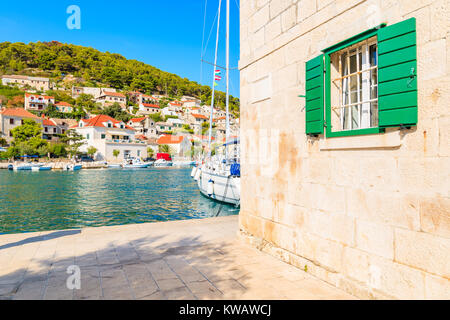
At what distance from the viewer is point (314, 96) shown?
13.0ft

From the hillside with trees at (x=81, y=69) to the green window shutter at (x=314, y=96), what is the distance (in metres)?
101

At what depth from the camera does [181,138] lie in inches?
2940

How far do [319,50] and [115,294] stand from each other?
3.82m

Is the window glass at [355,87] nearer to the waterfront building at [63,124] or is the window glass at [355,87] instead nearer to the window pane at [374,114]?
the window pane at [374,114]

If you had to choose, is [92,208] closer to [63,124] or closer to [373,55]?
[373,55]

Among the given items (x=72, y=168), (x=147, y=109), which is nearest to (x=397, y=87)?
(x=72, y=168)

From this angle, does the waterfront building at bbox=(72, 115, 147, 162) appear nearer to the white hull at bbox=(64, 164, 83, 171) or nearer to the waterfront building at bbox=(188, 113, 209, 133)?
the white hull at bbox=(64, 164, 83, 171)

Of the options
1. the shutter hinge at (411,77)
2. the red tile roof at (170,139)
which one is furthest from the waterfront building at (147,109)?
the shutter hinge at (411,77)

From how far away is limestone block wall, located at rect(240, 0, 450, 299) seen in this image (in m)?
2.66

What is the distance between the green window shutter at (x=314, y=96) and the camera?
385cm

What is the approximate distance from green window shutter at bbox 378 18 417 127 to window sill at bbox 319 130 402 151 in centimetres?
13

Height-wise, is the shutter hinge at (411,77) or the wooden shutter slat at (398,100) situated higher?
the shutter hinge at (411,77)

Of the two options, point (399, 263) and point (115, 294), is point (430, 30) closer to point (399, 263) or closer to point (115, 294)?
point (399, 263)

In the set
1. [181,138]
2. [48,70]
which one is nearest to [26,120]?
[181,138]
